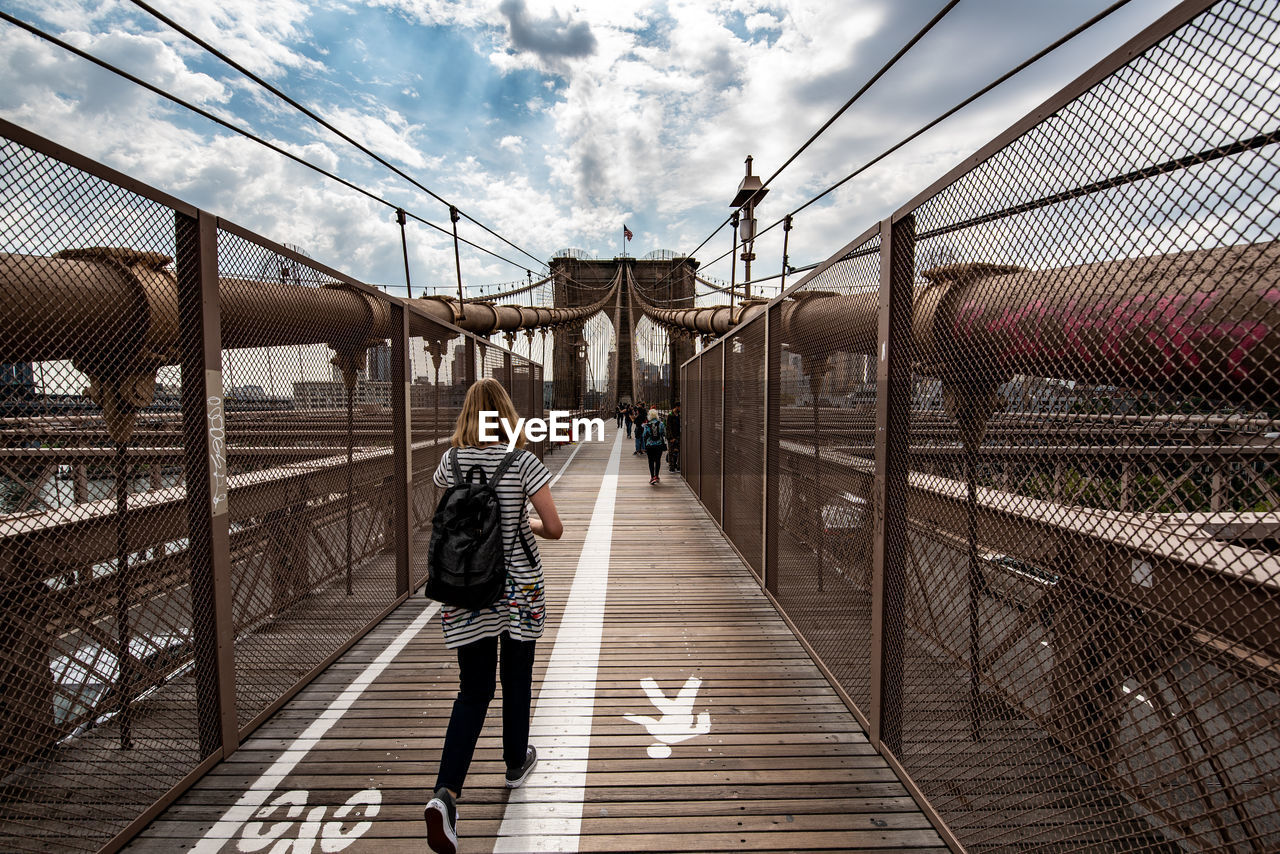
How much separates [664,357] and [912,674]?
118 ft

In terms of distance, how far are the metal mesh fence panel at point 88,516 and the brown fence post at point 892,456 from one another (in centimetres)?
251

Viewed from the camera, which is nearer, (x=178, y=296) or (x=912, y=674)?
(x=178, y=296)

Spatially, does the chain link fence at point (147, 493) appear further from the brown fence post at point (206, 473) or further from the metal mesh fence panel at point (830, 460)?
the metal mesh fence panel at point (830, 460)

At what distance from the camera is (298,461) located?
305 centimetres

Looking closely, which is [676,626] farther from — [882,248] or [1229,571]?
[1229,571]

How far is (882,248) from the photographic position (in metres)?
2.27

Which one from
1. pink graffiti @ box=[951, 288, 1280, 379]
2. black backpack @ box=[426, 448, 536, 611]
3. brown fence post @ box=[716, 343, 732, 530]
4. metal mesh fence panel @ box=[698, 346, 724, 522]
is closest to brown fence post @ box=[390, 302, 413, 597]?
black backpack @ box=[426, 448, 536, 611]

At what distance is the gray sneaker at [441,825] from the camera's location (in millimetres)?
1717

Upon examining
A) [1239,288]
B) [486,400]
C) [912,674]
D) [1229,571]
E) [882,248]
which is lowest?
[912,674]

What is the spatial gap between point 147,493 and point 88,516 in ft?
0.64

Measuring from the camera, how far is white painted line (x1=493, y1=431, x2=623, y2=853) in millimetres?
1943

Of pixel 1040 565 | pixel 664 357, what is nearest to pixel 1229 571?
pixel 1040 565

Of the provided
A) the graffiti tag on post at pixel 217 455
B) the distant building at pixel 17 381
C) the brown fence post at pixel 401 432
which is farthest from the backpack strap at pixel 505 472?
the brown fence post at pixel 401 432

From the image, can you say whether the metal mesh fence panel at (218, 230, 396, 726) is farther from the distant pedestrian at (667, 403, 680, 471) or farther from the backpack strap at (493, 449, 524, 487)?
the distant pedestrian at (667, 403, 680, 471)
